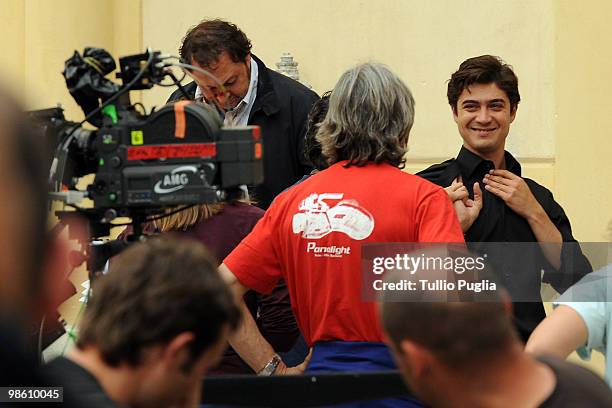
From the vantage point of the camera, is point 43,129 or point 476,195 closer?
point 43,129

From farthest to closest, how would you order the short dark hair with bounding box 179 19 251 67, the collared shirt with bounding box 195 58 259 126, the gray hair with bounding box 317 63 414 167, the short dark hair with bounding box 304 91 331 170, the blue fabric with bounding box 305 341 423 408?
1. the collared shirt with bounding box 195 58 259 126
2. the short dark hair with bounding box 179 19 251 67
3. the short dark hair with bounding box 304 91 331 170
4. the gray hair with bounding box 317 63 414 167
5. the blue fabric with bounding box 305 341 423 408

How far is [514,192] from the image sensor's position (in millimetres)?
4492

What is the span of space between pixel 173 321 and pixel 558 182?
4421 mm

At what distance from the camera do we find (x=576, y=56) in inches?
246

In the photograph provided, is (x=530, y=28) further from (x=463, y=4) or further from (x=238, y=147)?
(x=238, y=147)

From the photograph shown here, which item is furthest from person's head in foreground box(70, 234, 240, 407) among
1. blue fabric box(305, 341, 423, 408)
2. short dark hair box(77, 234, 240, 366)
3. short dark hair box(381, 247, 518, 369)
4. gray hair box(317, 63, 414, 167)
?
gray hair box(317, 63, 414, 167)

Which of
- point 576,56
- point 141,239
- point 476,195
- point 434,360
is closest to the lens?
point 434,360

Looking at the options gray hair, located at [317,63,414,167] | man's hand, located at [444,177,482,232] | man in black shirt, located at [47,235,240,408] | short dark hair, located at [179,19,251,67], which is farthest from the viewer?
short dark hair, located at [179,19,251,67]

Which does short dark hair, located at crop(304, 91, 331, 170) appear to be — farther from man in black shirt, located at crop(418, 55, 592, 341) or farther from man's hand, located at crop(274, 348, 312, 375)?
man's hand, located at crop(274, 348, 312, 375)

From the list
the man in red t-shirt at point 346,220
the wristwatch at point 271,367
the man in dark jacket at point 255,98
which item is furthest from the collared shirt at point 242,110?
the wristwatch at point 271,367

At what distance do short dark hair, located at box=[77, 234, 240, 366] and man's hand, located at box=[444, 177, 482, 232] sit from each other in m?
2.34

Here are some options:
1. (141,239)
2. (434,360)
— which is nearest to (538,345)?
(434,360)

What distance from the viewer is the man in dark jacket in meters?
5.06

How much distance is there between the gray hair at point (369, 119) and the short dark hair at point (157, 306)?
5.35ft
